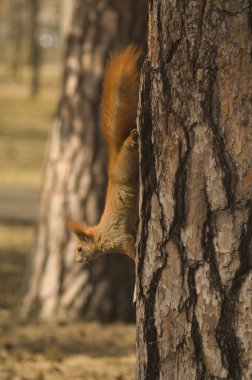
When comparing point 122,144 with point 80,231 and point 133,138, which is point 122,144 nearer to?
point 133,138

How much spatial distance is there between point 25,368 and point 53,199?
1424 millimetres

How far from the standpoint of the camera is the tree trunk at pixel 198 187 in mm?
2451

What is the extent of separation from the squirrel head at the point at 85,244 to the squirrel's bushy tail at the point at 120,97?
1.32ft

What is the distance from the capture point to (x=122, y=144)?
289 centimetres

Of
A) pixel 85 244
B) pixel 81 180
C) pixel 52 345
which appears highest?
pixel 81 180

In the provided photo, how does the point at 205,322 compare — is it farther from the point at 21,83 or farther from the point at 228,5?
the point at 21,83

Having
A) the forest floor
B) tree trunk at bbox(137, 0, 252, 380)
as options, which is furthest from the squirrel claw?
the forest floor

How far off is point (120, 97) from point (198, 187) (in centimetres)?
51

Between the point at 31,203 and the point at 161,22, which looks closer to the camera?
the point at 161,22

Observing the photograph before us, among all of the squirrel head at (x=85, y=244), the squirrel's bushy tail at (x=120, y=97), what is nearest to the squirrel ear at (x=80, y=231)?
the squirrel head at (x=85, y=244)

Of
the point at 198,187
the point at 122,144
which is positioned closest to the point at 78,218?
the point at 122,144

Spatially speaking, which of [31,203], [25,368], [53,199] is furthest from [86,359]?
[31,203]

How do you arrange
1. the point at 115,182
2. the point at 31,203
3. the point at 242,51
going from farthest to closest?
the point at 31,203, the point at 115,182, the point at 242,51

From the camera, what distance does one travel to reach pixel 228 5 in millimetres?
2432
